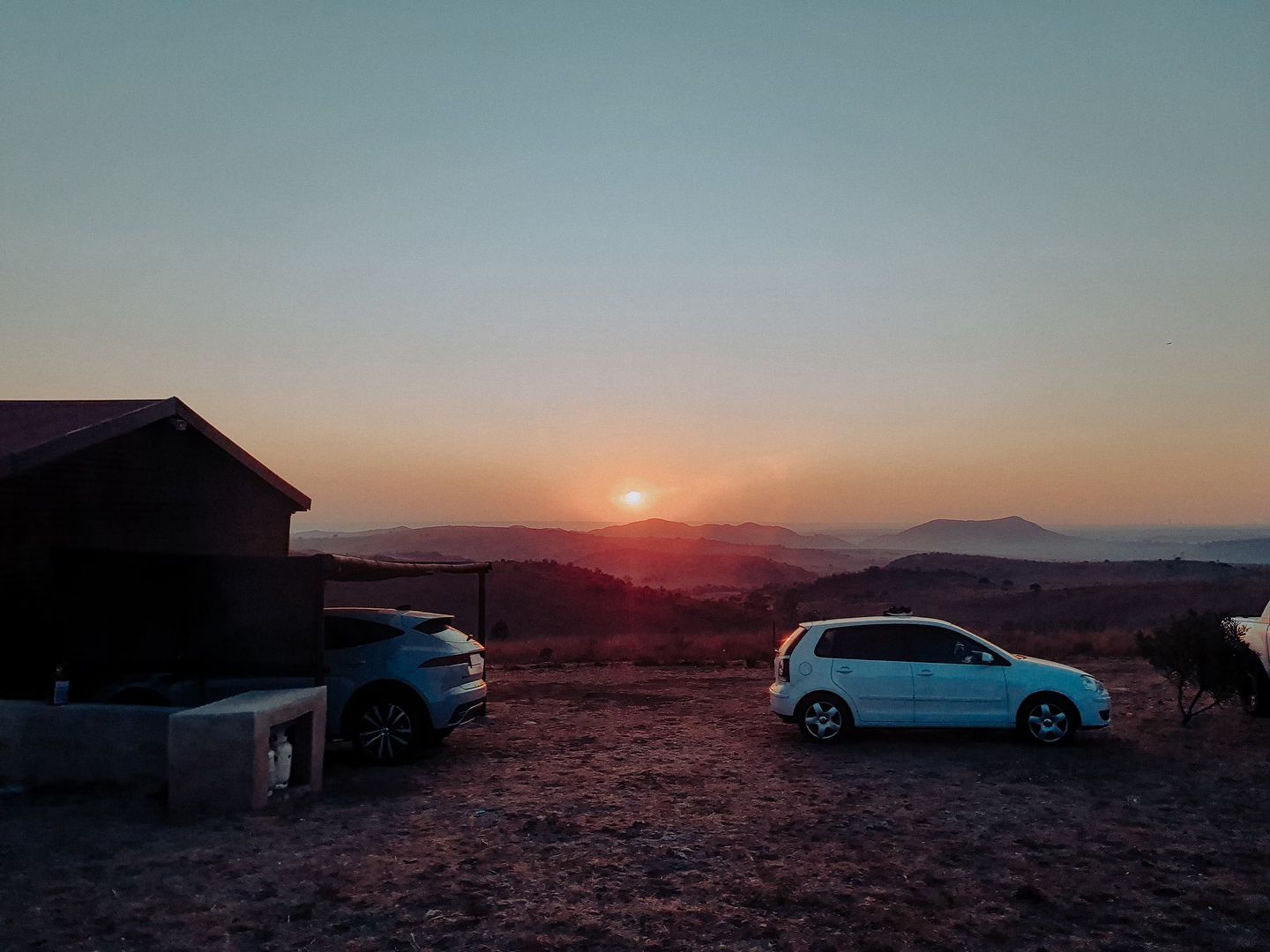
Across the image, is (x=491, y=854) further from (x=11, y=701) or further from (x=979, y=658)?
(x=979, y=658)

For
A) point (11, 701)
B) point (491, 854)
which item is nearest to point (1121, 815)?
point (491, 854)

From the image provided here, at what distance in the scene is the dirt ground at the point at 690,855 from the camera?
20.4ft

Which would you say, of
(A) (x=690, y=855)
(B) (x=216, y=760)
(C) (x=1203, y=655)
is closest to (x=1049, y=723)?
(C) (x=1203, y=655)

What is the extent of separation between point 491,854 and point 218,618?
214 inches

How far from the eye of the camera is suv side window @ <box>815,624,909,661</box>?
491 inches

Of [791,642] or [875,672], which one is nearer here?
[875,672]

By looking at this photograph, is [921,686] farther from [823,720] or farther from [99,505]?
[99,505]

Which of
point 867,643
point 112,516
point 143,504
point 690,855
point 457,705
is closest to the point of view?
point 690,855

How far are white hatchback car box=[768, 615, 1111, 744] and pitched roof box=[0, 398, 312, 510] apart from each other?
8.61 m

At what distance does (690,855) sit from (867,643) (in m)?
5.44

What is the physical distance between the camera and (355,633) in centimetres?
1170

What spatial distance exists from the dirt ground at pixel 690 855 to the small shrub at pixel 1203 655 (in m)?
1.12

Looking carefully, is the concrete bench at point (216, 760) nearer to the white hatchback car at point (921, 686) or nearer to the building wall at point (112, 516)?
the building wall at point (112, 516)

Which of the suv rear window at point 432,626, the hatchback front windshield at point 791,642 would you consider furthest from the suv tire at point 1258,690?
the suv rear window at point 432,626
